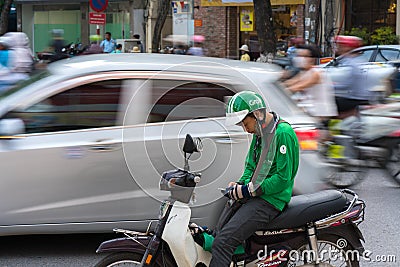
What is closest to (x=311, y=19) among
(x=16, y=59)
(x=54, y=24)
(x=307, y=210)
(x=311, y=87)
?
(x=16, y=59)

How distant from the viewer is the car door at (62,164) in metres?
5.81

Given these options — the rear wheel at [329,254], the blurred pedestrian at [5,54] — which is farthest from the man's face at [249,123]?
the blurred pedestrian at [5,54]

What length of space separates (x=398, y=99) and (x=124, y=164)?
4.73 metres

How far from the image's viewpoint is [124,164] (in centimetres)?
587

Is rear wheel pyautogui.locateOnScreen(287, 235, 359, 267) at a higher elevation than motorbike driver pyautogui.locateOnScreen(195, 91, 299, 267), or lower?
lower

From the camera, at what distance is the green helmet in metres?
4.27

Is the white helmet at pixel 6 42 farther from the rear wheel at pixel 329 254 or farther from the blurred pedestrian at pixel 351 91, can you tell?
the rear wheel at pixel 329 254

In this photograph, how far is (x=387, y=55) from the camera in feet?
51.1

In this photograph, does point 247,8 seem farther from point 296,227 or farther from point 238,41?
point 296,227

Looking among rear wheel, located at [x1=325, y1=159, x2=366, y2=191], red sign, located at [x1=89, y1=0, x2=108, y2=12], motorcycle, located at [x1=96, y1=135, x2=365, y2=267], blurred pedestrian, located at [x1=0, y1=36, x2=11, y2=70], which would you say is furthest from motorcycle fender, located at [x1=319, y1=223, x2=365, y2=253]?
red sign, located at [x1=89, y1=0, x2=108, y2=12]

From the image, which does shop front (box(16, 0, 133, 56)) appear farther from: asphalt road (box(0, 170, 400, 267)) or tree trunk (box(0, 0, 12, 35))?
asphalt road (box(0, 170, 400, 267))

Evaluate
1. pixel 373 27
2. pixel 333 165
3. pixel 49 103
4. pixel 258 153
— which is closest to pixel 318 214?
pixel 258 153

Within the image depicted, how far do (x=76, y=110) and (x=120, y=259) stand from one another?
77.7 inches

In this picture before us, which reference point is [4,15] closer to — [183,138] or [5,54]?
[5,54]
